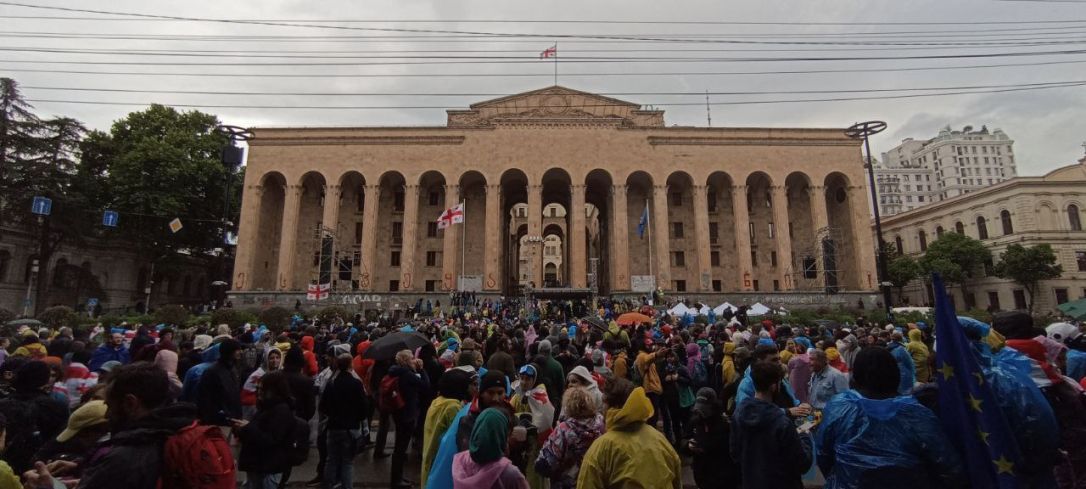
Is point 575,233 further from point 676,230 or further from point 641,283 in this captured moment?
point 676,230

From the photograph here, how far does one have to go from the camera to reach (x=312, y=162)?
3822cm

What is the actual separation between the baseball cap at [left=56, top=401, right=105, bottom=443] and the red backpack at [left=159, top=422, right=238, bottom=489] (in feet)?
4.30

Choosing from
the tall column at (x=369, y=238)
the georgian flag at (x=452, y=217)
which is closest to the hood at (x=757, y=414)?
the georgian flag at (x=452, y=217)

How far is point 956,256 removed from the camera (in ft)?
136

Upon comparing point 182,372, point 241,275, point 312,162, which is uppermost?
point 312,162

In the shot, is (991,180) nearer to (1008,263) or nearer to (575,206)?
(1008,263)

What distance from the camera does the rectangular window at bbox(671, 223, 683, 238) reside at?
4016cm

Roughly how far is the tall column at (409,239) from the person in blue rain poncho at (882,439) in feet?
117

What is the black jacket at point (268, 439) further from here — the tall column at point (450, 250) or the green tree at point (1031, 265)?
the green tree at point (1031, 265)

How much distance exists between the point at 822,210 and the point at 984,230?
1831 cm

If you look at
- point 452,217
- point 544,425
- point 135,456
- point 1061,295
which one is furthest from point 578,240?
point 1061,295

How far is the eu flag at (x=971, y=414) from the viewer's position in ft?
8.76

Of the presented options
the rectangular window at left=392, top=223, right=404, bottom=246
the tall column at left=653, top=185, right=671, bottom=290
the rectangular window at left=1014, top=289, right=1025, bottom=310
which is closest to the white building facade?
the rectangular window at left=1014, top=289, right=1025, bottom=310

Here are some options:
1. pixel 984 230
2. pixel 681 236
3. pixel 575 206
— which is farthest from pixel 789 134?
pixel 984 230
